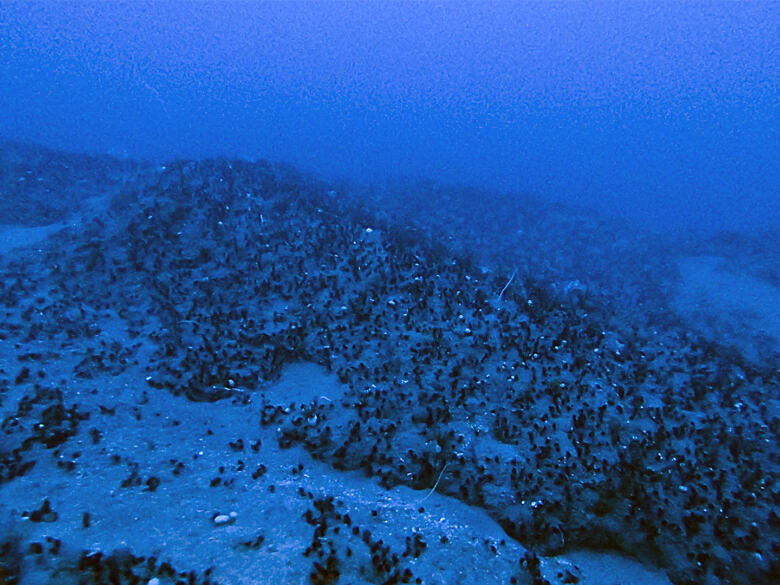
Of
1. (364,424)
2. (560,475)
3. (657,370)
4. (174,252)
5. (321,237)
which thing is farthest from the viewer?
(321,237)

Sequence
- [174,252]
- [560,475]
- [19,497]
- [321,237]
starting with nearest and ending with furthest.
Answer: [19,497] → [560,475] → [174,252] → [321,237]

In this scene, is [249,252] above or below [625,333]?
below

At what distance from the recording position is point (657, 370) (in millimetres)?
11977

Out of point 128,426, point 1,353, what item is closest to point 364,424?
point 128,426

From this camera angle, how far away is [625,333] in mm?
13938

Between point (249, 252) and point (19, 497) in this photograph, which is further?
point (249, 252)

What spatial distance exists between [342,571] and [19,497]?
5.86 m

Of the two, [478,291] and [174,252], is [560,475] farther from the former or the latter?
[174,252]

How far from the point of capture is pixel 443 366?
1132cm

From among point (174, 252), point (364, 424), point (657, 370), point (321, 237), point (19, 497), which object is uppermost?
point (321, 237)

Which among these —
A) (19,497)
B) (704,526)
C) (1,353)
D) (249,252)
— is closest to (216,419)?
(19,497)

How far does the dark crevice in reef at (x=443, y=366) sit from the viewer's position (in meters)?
8.42

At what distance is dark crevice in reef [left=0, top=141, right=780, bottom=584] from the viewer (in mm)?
8423

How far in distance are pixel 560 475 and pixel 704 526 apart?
9.11 feet
